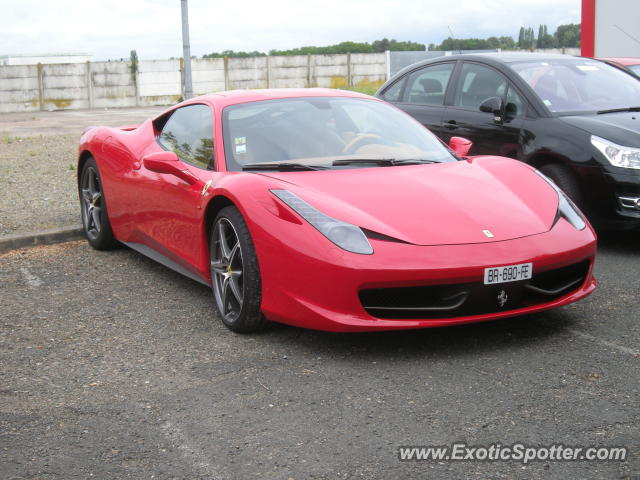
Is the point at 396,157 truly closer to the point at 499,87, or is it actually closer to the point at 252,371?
the point at 252,371

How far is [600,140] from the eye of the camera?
6.60m

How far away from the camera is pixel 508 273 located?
4.19 metres

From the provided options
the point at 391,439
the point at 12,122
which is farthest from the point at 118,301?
the point at 12,122

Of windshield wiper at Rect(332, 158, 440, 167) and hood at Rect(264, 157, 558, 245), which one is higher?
windshield wiper at Rect(332, 158, 440, 167)

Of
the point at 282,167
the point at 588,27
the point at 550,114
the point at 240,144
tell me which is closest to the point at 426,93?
the point at 550,114

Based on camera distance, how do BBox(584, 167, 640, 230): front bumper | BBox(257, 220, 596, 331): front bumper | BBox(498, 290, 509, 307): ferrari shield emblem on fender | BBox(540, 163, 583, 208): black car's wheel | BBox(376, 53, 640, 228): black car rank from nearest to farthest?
BBox(257, 220, 596, 331): front bumper < BBox(498, 290, 509, 307): ferrari shield emblem on fender < BBox(584, 167, 640, 230): front bumper < BBox(376, 53, 640, 228): black car < BBox(540, 163, 583, 208): black car's wheel

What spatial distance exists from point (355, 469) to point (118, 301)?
A: 113 inches

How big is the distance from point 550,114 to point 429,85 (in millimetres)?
1643

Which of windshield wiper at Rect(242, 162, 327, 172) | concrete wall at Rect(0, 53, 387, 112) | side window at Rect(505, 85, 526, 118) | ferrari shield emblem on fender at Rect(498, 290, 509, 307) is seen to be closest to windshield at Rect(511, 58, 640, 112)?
side window at Rect(505, 85, 526, 118)

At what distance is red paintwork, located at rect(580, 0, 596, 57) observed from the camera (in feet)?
66.5

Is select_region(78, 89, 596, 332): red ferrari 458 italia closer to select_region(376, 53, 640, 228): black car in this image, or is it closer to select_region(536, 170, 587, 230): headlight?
select_region(536, 170, 587, 230): headlight

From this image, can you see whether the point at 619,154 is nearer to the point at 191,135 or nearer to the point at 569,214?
the point at 569,214

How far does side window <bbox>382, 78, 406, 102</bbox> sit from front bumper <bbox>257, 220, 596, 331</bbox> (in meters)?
4.72
